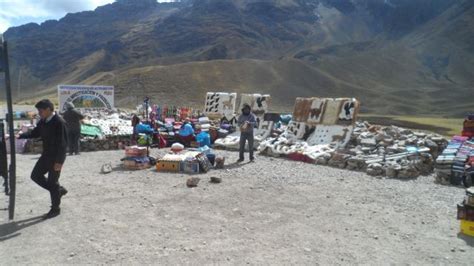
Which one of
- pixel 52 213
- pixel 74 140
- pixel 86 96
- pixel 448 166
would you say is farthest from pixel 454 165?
pixel 86 96

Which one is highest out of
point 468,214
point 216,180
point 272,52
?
point 272,52

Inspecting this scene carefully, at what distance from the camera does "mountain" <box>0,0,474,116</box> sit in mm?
63594

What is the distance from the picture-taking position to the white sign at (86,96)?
18000 millimetres

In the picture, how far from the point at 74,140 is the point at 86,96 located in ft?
16.9

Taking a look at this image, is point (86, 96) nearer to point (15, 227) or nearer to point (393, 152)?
point (393, 152)

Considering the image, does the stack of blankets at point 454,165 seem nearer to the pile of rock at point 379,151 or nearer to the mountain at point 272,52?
the pile of rock at point 379,151

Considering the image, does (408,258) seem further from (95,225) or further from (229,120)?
(229,120)

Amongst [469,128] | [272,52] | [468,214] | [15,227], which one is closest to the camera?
[468,214]

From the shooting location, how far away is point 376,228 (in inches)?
265

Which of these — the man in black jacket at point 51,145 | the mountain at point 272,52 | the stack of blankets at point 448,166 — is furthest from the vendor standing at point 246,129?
the mountain at point 272,52

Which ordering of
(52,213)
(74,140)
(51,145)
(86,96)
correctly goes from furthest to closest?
1. (86,96)
2. (74,140)
3. (52,213)
4. (51,145)

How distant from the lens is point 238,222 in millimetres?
6910

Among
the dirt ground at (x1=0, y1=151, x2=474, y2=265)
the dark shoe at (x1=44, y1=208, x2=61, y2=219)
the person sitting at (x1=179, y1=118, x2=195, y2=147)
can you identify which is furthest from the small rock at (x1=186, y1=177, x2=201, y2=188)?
→ the person sitting at (x1=179, y1=118, x2=195, y2=147)

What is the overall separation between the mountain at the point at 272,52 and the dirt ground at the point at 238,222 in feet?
152
